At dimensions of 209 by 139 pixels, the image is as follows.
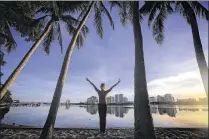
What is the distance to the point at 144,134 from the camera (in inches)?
255

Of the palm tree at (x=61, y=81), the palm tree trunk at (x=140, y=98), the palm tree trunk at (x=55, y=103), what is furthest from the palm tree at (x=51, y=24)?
the palm tree trunk at (x=140, y=98)

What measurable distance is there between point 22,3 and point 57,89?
436 cm

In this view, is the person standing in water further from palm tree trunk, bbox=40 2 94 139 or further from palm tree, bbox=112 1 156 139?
palm tree, bbox=112 1 156 139

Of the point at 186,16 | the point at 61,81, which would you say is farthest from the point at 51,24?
the point at 186,16

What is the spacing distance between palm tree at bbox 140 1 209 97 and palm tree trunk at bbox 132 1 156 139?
3998mm

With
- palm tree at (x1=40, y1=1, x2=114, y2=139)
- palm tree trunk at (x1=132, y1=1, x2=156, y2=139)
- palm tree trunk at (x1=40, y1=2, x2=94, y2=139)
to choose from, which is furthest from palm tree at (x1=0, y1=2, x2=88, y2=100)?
palm tree trunk at (x1=132, y1=1, x2=156, y2=139)

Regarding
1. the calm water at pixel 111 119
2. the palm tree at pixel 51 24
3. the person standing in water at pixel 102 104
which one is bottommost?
the calm water at pixel 111 119

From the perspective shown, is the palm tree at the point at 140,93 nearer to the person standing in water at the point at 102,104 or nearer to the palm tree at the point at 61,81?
the person standing in water at the point at 102,104

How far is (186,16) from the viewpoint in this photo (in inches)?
463

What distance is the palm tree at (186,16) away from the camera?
977 cm

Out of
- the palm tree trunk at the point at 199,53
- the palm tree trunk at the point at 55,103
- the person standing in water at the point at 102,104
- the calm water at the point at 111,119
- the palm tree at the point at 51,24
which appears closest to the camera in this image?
the palm tree trunk at the point at 55,103

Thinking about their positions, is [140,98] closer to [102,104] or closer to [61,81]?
[102,104]

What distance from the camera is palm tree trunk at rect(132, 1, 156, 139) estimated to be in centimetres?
656

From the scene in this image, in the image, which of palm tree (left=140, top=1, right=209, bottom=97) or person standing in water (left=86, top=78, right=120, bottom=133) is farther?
palm tree (left=140, top=1, right=209, bottom=97)
